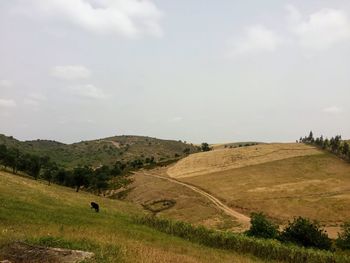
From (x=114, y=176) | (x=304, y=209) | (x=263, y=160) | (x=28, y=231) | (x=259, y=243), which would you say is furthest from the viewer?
(x=114, y=176)

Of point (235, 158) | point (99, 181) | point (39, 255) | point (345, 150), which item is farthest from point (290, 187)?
point (39, 255)

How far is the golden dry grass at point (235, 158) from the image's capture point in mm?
150125

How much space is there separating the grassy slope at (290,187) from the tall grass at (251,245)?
2108 inches

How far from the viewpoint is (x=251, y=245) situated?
38.7 m

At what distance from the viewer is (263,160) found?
15062cm

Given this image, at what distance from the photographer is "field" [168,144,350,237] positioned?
97562 mm

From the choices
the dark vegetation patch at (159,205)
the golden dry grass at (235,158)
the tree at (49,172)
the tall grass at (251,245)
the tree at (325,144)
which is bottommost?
the dark vegetation patch at (159,205)

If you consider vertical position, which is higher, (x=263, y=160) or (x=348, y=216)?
(x=263, y=160)

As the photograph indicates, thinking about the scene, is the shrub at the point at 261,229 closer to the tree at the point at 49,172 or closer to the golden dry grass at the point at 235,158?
the golden dry grass at the point at 235,158

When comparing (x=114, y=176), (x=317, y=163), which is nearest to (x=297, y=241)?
(x=317, y=163)

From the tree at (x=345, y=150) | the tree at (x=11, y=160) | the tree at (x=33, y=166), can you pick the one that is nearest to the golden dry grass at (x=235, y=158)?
the tree at (x=345, y=150)

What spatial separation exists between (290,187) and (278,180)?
29.5 ft

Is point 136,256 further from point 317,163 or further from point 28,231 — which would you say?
point 317,163

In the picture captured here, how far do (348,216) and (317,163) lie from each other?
48103 millimetres
